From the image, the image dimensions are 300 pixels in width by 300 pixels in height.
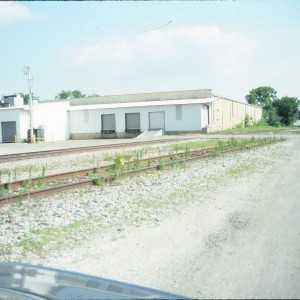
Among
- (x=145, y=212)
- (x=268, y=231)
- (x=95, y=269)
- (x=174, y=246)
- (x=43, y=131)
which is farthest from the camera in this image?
(x=43, y=131)

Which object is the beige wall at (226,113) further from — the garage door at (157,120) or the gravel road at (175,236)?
the gravel road at (175,236)

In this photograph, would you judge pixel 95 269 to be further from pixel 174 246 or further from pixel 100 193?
pixel 100 193

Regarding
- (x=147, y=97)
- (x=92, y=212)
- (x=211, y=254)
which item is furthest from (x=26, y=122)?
(x=211, y=254)

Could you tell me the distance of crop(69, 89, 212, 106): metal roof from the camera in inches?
1909

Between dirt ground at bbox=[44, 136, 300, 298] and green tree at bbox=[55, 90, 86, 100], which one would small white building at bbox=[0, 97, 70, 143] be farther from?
green tree at bbox=[55, 90, 86, 100]

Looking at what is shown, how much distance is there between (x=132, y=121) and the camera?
45219mm

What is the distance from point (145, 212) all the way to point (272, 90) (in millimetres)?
138892

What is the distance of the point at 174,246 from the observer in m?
4.80

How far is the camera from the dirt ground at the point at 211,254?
11.6 ft

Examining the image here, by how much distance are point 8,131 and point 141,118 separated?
15521 mm

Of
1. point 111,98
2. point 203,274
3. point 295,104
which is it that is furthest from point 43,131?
point 295,104

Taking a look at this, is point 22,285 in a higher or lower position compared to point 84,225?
higher

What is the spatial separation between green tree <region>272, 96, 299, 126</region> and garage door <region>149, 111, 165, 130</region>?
43.9 meters

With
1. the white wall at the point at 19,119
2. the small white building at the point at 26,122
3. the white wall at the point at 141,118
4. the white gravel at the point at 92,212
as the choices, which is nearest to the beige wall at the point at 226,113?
the white wall at the point at 141,118
